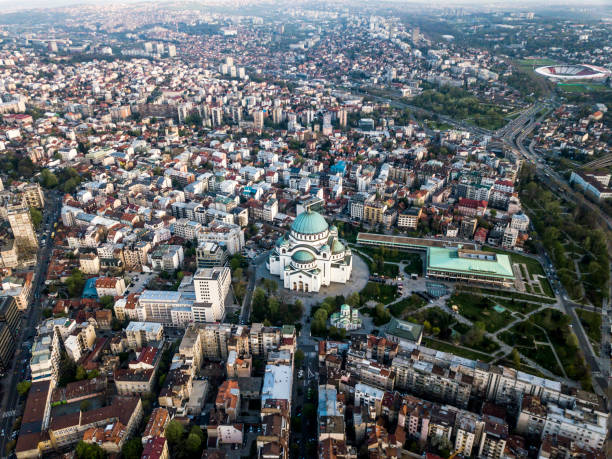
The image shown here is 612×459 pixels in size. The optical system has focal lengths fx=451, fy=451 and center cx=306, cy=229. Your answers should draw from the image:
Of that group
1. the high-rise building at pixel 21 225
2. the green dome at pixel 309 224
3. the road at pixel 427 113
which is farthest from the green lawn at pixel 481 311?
the road at pixel 427 113

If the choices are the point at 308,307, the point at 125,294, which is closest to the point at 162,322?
the point at 125,294

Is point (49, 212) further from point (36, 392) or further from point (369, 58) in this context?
point (369, 58)

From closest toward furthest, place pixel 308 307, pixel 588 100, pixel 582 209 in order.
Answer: pixel 308 307 → pixel 582 209 → pixel 588 100

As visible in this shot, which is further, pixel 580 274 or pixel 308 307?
pixel 580 274

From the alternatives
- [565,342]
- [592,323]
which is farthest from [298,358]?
[592,323]

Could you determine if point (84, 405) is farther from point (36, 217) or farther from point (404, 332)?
point (36, 217)

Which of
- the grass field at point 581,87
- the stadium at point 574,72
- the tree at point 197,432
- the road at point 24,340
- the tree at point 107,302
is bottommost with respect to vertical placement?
the road at point 24,340

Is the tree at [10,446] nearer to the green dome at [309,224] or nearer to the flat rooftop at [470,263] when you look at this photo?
the green dome at [309,224]
